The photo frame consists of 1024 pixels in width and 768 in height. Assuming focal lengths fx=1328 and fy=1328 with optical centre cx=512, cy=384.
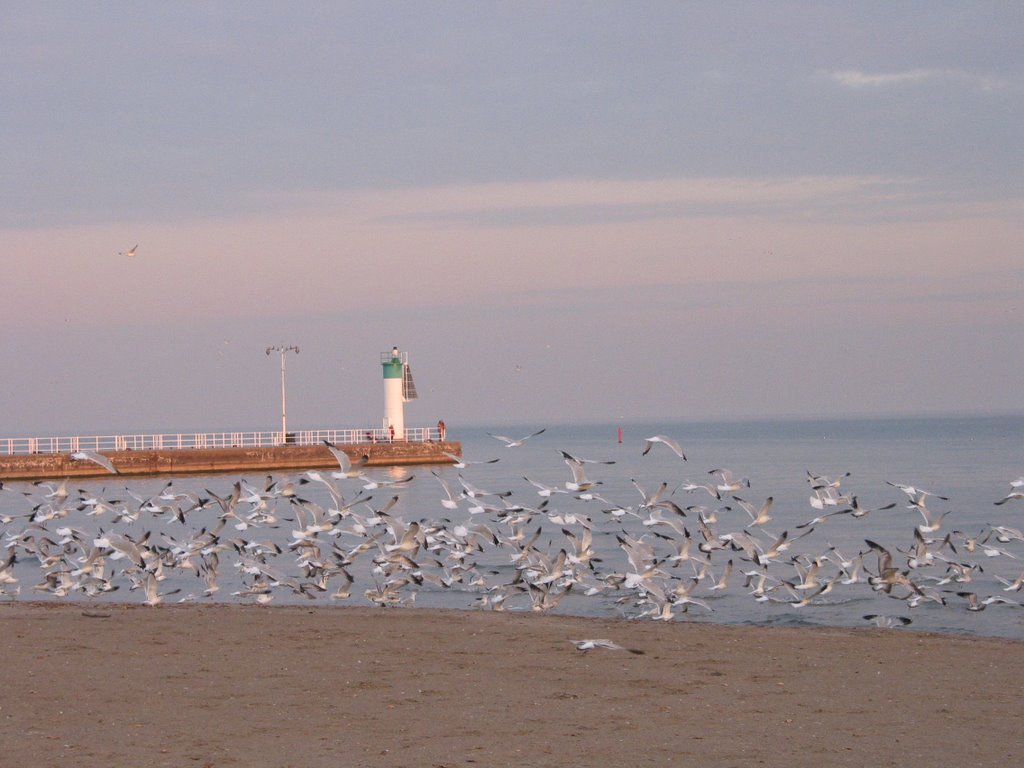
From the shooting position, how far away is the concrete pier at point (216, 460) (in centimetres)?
5312

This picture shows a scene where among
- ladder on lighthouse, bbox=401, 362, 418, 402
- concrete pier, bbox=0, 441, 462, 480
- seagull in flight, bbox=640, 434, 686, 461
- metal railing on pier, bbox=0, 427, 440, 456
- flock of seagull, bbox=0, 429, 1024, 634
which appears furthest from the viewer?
ladder on lighthouse, bbox=401, 362, 418, 402

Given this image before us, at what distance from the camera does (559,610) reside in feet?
56.7

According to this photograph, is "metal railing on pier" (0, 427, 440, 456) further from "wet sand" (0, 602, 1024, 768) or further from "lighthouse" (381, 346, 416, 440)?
"wet sand" (0, 602, 1024, 768)

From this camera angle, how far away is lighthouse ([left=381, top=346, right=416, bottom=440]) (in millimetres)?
63531

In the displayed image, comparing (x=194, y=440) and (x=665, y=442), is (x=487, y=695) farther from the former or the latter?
(x=194, y=440)

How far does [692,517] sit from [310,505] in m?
20.2

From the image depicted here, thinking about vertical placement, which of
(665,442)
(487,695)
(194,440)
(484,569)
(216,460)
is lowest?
(484,569)

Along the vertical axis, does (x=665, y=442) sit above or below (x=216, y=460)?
above

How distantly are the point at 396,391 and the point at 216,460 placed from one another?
10226 millimetres

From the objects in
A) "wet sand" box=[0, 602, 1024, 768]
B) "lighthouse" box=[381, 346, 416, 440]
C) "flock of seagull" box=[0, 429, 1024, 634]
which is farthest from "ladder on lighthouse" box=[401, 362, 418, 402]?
"wet sand" box=[0, 602, 1024, 768]

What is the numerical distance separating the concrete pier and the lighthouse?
205cm

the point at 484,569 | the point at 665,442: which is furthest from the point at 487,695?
the point at 484,569

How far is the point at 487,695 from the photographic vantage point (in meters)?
9.73

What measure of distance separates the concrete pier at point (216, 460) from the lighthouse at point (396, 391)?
2.05m
